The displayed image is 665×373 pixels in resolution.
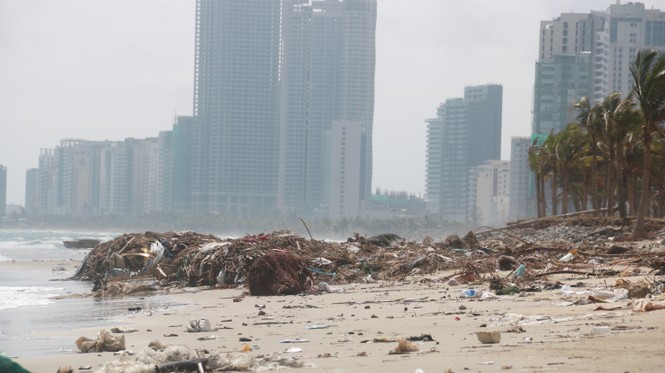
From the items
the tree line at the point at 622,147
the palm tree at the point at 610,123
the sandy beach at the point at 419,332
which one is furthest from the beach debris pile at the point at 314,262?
the palm tree at the point at 610,123

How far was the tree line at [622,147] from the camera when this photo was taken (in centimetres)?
3064

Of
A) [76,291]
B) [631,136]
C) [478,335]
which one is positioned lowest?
[76,291]

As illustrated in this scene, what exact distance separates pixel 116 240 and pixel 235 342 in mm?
17682

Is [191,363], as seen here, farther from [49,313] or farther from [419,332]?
[49,313]

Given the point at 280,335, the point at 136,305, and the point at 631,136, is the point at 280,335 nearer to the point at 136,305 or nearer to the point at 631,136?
the point at 136,305

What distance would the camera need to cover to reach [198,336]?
443 inches

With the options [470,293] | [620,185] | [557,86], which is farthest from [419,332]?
[557,86]

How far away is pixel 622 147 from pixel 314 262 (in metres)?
25.5

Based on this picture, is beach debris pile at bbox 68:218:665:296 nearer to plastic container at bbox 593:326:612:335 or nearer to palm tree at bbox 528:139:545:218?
plastic container at bbox 593:326:612:335

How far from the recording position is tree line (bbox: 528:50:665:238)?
30.6m

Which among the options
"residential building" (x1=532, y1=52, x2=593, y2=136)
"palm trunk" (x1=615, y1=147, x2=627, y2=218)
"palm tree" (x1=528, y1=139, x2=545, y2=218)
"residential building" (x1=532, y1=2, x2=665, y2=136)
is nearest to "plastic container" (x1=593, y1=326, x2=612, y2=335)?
"palm trunk" (x1=615, y1=147, x2=627, y2=218)

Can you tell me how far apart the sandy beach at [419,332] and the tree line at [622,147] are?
16.1 metres

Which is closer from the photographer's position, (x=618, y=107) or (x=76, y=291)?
(x=76, y=291)

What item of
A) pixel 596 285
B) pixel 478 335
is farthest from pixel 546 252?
pixel 478 335
